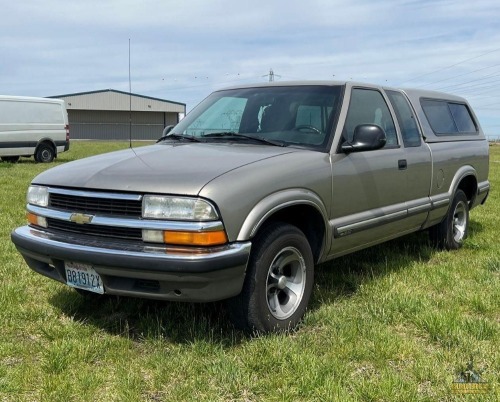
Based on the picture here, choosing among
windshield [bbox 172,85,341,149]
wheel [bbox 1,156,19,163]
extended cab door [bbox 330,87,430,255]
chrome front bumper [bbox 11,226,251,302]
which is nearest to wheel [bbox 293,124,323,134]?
windshield [bbox 172,85,341,149]

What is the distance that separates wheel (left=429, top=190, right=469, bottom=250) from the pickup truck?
0.72 m

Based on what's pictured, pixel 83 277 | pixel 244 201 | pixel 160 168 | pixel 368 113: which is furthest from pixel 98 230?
pixel 368 113

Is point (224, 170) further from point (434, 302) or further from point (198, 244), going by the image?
point (434, 302)

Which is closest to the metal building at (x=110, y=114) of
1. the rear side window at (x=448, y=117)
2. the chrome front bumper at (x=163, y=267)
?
the rear side window at (x=448, y=117)

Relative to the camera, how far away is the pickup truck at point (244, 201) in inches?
121

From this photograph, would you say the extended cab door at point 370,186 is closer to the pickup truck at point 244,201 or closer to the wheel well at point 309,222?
the pickup truck at point 244,201

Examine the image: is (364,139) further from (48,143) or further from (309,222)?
(48,143)

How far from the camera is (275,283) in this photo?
353cm

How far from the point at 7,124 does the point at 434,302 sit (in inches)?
621

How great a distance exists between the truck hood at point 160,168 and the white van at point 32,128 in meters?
14.4

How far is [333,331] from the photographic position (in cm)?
354

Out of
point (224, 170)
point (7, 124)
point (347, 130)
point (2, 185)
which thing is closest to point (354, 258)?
point (347, 130)

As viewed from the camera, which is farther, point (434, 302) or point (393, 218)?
point (393, 218)
